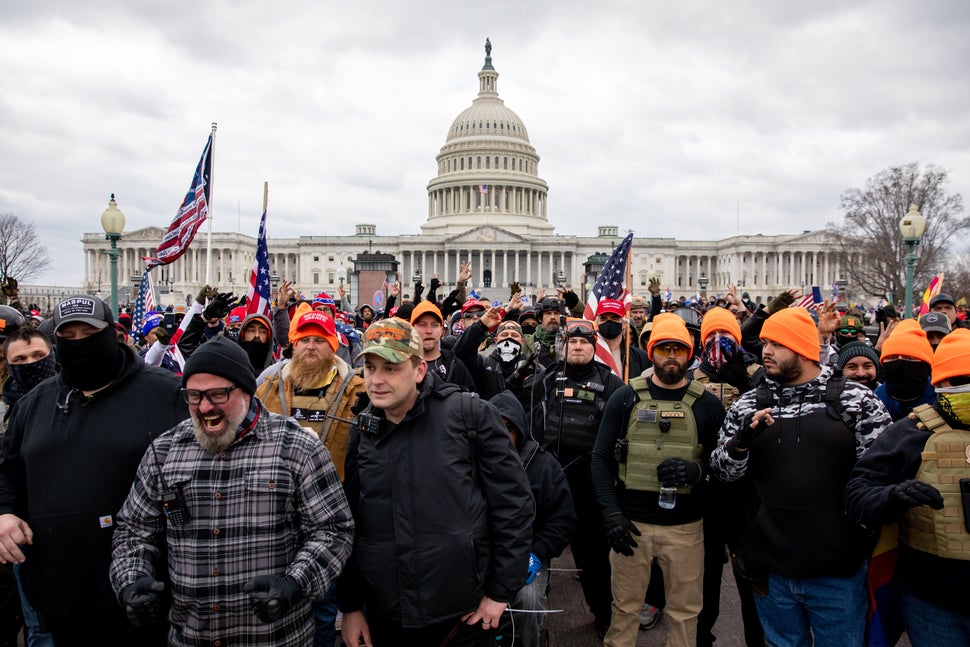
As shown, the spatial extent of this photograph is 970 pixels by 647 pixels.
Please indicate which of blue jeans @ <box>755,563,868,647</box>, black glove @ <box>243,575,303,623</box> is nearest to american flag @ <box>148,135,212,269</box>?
black glove @ <box>243,575,303,623</box>

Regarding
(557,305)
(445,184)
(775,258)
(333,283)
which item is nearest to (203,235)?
(333,283)

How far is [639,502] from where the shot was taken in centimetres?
427

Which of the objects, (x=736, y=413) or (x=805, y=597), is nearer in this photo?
(x=805, y=597)

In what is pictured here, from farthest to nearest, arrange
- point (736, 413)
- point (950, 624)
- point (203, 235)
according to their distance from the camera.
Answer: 1. point (203, 235)
2. point (736, 413)
3. point (950, 624)

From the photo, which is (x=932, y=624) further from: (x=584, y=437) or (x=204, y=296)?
(x=204, y=296)

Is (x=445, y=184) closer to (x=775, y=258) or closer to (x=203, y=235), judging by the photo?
(x=203, y=235)

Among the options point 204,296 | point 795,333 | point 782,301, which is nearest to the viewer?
point 795,333

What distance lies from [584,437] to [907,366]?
2286mm

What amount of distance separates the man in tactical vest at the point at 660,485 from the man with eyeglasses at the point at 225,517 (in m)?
1.91

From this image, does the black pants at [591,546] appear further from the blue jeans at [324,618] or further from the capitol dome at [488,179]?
the capitol dome at [488,179]

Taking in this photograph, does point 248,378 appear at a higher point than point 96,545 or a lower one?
higher

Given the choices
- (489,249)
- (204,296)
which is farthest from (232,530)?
(489,249)

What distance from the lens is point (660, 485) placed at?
13.6ft

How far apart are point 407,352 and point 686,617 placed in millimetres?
2549
